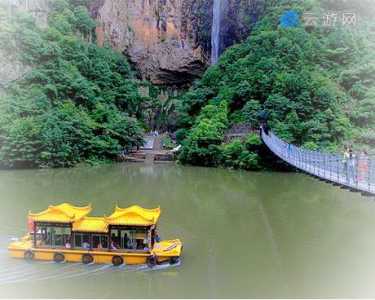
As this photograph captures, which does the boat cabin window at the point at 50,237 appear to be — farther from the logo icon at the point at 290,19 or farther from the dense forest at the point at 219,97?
the logo icon at the point at 290,19

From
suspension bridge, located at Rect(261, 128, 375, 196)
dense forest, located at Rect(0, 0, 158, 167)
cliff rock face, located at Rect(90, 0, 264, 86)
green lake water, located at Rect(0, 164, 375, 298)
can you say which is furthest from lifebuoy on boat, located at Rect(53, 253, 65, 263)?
cliff rock face, located at Rect(90, 0, 264, 86)

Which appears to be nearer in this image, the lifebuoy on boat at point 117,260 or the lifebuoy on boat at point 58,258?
the lifebuoy on boat at point 117,260

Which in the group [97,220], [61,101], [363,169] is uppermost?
[61,101]

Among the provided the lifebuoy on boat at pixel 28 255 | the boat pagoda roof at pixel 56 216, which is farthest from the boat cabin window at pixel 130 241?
the lifebuoy on boat at pixel 28 255

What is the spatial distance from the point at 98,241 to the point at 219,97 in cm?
2357

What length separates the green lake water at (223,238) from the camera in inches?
411

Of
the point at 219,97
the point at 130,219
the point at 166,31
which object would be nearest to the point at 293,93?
the point at 219,97

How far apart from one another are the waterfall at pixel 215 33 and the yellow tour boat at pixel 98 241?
3420 cm

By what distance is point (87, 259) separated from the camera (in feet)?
39.2

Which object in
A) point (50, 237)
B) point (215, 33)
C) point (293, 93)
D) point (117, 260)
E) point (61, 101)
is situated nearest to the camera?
point (117, 260)

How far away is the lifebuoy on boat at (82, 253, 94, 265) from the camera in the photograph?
39.1ft

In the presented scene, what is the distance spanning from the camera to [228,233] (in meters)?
14.3

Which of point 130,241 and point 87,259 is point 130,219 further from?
point 87,259

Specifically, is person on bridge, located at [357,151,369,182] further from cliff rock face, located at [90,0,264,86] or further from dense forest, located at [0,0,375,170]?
cliff rock face, located at [90,0,264,86]
